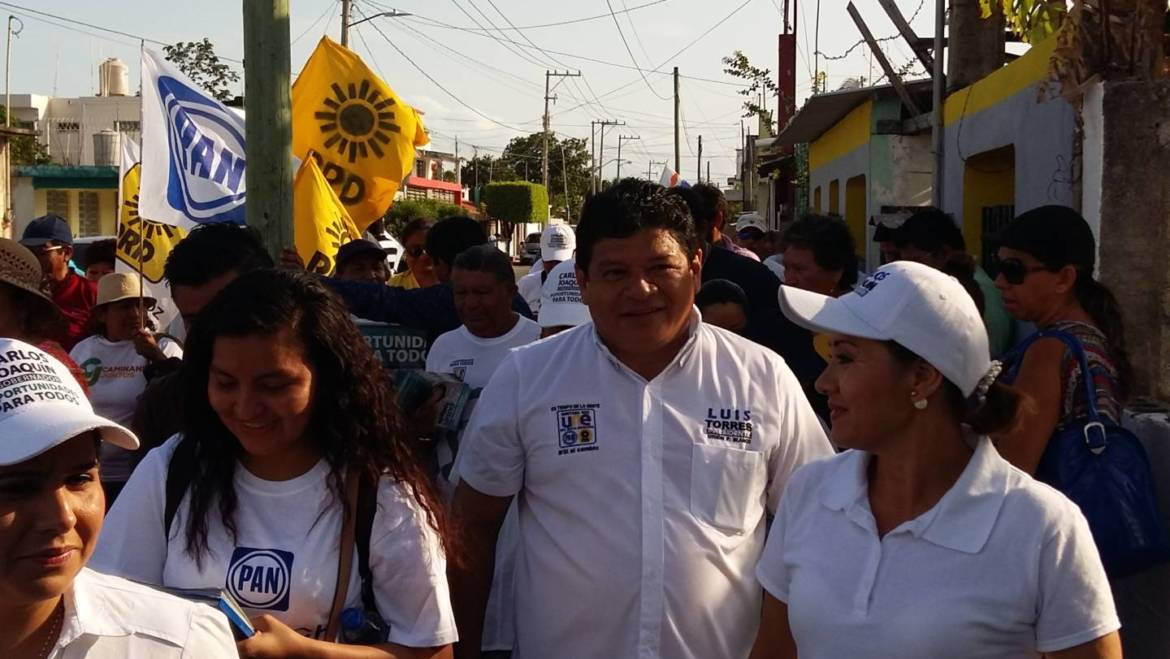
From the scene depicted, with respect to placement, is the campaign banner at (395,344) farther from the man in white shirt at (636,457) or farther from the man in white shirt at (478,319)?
the man in white shirt at (636,457)

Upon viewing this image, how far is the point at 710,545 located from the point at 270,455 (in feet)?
3.34

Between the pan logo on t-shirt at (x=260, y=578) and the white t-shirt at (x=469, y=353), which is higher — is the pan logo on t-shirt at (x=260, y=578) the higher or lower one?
the lower one

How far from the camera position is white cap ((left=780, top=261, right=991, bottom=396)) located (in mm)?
2521

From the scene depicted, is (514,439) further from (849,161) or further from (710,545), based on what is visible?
(849,161)

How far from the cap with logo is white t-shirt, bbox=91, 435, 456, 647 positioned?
5.48 meters

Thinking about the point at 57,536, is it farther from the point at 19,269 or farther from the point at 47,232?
the point at 47,232

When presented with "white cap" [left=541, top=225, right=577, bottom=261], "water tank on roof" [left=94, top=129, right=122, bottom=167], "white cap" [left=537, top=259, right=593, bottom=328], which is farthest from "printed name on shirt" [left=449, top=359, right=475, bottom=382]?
"water tank on roof" [left=94, top=129, right=122, bottom=167]

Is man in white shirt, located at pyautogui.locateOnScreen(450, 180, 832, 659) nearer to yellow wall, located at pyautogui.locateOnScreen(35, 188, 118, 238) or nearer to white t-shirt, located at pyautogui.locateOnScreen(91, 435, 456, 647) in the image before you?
white t-shirt, located at pyautogui.locateOnScreen(91, 435, 456, 647)

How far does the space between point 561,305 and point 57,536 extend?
3.86 meters

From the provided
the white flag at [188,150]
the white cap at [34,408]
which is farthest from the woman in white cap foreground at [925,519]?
the white flag at [188,150]

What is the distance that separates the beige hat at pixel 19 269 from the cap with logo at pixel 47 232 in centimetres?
394

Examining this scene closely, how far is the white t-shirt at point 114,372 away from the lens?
17.6 ft

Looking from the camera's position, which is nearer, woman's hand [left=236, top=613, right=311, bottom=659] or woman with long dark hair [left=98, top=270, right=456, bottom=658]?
woman's hand [left=236, top=613, right=311, bottom=659]

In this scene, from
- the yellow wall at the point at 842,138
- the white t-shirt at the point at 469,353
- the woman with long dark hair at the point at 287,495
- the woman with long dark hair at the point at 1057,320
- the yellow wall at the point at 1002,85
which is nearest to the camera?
the woman with long dark hair at the point at 287,495
